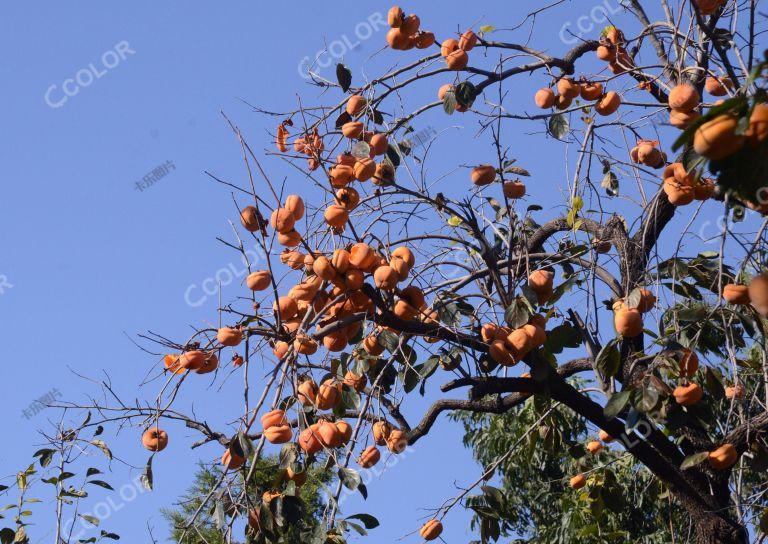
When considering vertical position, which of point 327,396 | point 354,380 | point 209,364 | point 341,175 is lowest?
point 327,396

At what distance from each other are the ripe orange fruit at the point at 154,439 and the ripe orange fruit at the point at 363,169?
853mm

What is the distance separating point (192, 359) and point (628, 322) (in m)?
1.08

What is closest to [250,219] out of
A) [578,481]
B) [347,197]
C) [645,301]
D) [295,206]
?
[295,206]

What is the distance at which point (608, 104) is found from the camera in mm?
3133

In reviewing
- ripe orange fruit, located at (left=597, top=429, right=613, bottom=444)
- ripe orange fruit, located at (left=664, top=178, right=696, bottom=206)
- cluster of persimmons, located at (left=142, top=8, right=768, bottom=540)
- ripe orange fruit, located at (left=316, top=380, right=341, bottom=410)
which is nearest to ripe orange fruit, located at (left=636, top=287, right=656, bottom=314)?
cluster of persimmons, located at (left=142, top=8, right=768, bottom=540)

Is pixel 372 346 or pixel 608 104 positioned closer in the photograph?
pixel 372 346

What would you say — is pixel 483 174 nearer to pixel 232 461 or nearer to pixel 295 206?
pixel 295 206

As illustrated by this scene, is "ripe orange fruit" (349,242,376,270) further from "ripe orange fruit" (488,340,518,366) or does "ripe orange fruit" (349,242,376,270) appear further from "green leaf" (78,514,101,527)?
"green leaf" (78,514,101,527)

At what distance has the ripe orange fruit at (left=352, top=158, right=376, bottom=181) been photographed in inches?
98.3

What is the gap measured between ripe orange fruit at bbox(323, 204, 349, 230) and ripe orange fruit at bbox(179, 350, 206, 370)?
46cm

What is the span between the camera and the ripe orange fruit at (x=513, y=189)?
3010mm

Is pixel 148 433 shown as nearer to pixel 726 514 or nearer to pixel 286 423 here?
pixel 286 423

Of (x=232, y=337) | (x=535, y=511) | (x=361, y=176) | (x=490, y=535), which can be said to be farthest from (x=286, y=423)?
(x=535, y=511)

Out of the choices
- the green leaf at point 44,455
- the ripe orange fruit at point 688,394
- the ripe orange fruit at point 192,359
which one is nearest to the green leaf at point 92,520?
the green leaf at point 44,455
